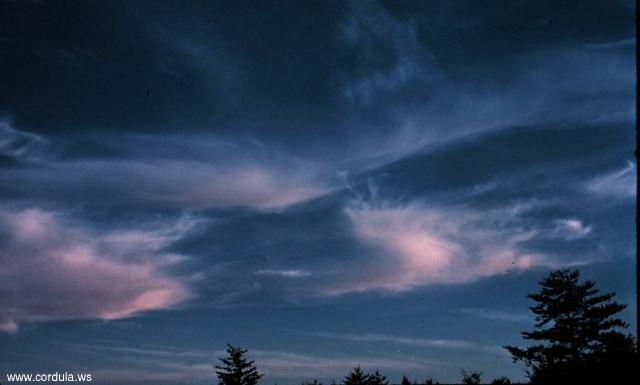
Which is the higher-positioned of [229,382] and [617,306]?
[617,306]

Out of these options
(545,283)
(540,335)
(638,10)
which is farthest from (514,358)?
(638,10)

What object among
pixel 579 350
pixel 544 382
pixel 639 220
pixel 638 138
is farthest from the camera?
pixel 579 350

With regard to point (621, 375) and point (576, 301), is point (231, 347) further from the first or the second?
point (621, 375)

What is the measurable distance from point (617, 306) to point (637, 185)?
34.1 m

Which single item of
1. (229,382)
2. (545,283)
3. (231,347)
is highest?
(545,283)

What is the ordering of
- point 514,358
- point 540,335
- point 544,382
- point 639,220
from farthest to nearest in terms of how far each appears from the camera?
1. point 514,358
2. point 540,335
3. point 544,382
4. point 639,220

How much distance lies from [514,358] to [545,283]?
758 cm

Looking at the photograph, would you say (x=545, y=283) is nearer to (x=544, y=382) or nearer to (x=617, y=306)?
(x=617, y=306)

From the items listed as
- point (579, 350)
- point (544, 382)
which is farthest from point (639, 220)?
point (579, 350)

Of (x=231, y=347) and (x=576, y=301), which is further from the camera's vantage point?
(x=231, y=347)

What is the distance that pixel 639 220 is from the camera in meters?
6.65

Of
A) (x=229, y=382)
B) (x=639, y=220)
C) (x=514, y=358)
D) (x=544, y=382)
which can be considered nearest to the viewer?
(x=639, y=220)

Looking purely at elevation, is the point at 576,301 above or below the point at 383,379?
above

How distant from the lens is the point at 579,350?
33.8 m
